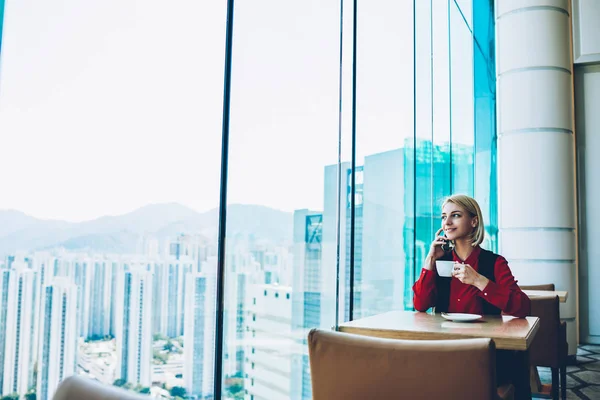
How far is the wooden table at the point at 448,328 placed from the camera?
5.45 ft

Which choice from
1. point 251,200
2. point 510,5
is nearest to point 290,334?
point 251,200

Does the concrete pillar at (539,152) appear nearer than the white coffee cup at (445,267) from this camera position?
No

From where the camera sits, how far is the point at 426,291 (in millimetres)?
2375

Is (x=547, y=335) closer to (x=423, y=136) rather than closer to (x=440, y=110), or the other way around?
(x=423, y=136)

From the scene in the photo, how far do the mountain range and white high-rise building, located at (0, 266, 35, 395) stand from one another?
0.25 ft

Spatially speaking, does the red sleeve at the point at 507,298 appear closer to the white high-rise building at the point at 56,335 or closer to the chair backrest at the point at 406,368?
the chair backrest at the point at 406,368

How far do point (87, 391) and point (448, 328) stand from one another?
1.31 m

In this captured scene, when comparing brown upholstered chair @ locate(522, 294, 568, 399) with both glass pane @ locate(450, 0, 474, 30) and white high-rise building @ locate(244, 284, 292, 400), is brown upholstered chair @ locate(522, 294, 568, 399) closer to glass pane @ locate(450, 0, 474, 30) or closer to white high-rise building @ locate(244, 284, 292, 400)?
white high-rise building @ locate(244, 284, 292, 400)

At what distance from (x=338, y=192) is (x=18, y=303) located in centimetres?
188

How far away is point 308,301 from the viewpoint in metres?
2.71

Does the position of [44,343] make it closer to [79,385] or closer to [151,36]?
[79,385]

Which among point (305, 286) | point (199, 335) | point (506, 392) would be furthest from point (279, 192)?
point (506, 392)

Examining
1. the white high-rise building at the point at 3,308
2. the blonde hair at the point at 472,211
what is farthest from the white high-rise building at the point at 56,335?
the blonde hair at the point at 472,211

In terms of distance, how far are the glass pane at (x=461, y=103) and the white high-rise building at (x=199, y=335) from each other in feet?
12.0
